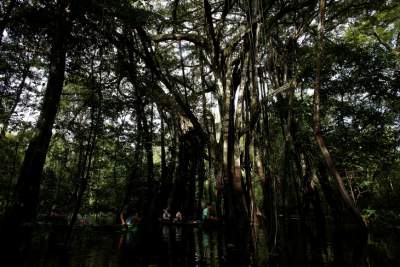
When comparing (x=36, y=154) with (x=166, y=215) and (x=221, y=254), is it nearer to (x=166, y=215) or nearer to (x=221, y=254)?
(x=221, y=254)

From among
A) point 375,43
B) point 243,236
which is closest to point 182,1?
point 375,43

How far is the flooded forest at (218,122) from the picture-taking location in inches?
206

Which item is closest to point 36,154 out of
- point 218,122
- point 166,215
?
point 218,122

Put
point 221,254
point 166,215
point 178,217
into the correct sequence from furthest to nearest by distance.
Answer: point 166,215 → point 178,217 → point 221,254

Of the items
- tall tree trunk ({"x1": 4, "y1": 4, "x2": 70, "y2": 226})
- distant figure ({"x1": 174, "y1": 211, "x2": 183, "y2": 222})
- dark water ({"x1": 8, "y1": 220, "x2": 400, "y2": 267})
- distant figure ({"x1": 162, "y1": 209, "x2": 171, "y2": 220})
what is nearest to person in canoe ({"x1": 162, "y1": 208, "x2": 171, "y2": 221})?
distant figure ({"x1": 162, "y1": 209, "x2": 171, "y2": 220})

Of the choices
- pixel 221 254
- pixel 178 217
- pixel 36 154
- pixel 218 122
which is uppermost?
pixel 218 122

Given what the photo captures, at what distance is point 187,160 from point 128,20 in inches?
269

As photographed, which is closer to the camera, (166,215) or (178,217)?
(178,217)

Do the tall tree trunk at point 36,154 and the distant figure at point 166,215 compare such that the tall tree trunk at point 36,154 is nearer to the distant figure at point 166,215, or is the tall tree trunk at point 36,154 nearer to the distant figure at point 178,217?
the distant figure at point 166,215

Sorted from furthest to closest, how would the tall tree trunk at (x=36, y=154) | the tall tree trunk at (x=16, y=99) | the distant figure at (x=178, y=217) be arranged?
the distant figure at (x=178, y=217)
the tall tree trunk at (x=16, y=99)
the tall tree trunk at (x=36, y=154)

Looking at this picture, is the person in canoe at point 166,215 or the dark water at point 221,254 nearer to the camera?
the dark water at point 221,254

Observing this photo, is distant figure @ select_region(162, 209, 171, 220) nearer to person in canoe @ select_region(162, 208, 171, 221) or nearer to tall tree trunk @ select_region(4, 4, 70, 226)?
person in canoe @ select_region(162, 208, 171, 221)

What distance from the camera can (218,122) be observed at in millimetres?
8477

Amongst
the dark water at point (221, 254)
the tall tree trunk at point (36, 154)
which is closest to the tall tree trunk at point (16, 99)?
the tall tree trunk at point (36, 154)
